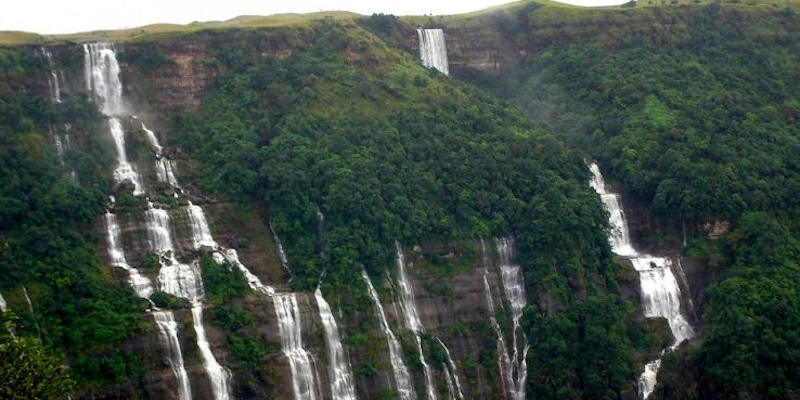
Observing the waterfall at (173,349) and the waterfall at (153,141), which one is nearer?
the waterfall at (173,349)

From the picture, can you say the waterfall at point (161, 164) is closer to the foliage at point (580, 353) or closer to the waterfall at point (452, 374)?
the waterfall at point (452, 374)

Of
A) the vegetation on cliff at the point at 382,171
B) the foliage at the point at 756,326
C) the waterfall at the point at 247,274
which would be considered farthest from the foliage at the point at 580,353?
the waterfall at the point at 247,274

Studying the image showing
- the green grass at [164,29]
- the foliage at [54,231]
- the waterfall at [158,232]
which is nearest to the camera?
the foliage at [54,231]

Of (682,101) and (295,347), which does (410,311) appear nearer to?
(295,347)

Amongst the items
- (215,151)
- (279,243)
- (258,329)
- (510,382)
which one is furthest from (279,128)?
(510,382)

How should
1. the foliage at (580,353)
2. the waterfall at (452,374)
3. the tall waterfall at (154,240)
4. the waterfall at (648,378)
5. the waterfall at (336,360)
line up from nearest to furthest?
1. the tall waterfall at (154,240)
2. the waterfall at (336,360)
3. the waterfall at (452,374)
4. the foliage at (580,353)
5. the waterfall at (648,378)

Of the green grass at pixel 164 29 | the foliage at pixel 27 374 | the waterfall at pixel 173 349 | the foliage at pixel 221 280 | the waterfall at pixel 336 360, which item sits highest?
the green grass at pixel 164 29
